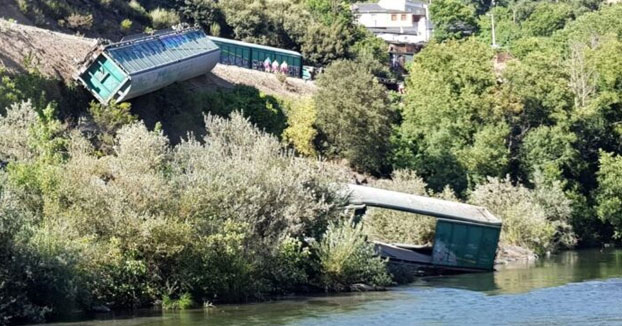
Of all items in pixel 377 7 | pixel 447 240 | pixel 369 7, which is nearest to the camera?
pixel 447 240

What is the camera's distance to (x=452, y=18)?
5778 inches

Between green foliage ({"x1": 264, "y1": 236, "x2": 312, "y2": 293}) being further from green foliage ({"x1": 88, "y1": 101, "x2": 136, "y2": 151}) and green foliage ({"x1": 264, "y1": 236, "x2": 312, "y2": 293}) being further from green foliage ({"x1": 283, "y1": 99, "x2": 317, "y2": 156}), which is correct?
green foliage ({"x1": 283, "y1": 99, "x2": 317, "y2": 156})

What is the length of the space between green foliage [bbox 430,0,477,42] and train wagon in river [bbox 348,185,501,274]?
3511 inches

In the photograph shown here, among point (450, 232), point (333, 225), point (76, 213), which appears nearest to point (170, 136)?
point (450, 232)

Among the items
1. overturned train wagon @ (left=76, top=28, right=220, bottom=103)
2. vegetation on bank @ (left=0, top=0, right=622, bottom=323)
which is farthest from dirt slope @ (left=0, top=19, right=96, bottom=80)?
overturned train wagon @ (left=76, top=28, right=220, bottom=103)

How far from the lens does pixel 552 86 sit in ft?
257

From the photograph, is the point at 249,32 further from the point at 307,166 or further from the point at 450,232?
the point at 307,166

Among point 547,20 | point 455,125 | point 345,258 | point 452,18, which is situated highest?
point 452,18

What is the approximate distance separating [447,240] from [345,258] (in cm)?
1267

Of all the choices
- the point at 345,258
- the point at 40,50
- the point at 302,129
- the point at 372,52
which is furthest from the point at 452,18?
the point at 345,258

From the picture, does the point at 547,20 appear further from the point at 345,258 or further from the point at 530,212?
the point at 345,258

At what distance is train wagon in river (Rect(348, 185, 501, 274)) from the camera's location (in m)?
53.8

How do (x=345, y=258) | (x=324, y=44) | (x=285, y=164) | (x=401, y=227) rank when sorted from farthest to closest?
(x=324, y=44), (x=401, y=227), (x=285, y=164), (x=345, y=258)

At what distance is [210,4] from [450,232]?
47857 millimetres
